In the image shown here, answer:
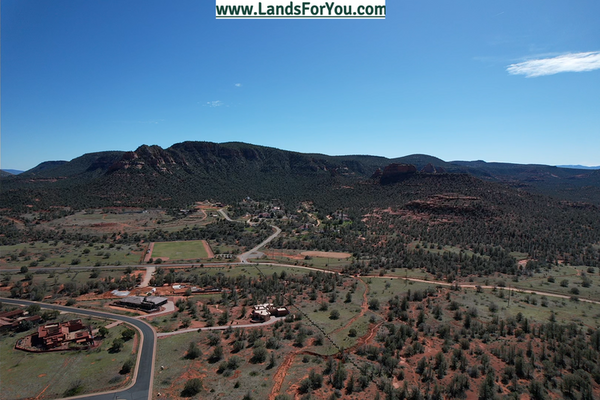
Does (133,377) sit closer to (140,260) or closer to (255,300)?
(255,300)

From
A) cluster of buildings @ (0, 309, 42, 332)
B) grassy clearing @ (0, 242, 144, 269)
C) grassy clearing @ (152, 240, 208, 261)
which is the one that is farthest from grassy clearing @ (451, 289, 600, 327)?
grassy clearing @ (0, 242, 144, 269)

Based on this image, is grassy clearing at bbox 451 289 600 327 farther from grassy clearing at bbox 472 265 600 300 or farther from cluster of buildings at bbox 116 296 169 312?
Result: cluster of buildings at bbox 116 296 169 312

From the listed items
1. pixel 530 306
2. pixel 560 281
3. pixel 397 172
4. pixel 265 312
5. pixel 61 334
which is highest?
pixel 397 172

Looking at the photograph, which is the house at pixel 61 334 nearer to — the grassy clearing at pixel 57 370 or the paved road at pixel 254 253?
the grassy clearing at pixel 57 370

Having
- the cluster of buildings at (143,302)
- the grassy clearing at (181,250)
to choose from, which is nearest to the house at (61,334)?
the cluster of buildings at (143,302)

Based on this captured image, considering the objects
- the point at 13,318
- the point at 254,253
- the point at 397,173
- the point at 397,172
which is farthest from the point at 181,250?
the point at 397,172

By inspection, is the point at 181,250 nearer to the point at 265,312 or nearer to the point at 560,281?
the point at 265,312

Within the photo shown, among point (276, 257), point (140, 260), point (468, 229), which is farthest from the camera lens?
point (468, 229)

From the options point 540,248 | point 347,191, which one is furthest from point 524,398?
point 347,191
